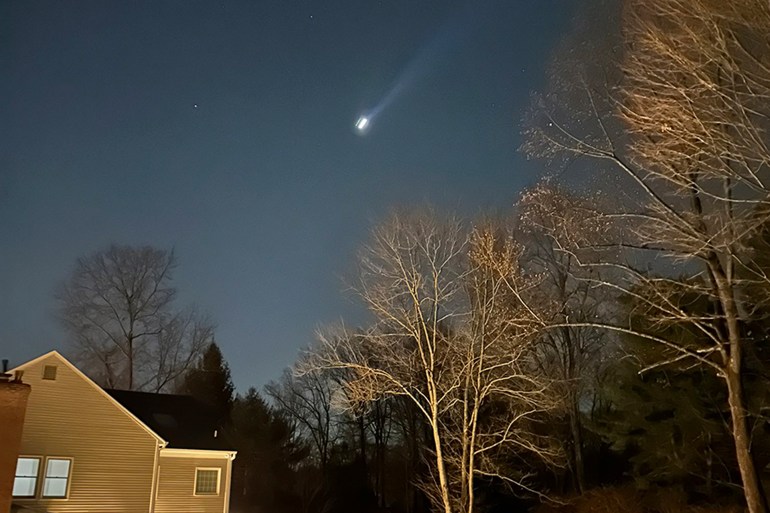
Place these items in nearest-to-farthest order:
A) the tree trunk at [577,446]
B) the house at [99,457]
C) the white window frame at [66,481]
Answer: the white window frame at [66,481] → the house at [99,457] → the tree trunk at [577,446]

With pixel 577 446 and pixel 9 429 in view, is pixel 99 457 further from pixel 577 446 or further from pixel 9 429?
pixel 577 446

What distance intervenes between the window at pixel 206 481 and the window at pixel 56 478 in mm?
4099

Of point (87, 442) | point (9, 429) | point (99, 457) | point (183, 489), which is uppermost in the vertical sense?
point (87, 442)

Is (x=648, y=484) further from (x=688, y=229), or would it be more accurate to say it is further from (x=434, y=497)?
(x=688, y=229)

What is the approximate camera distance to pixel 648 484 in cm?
2081

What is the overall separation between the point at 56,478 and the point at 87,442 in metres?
1.26

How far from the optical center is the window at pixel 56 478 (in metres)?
19.7

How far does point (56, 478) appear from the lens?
65.3 feet

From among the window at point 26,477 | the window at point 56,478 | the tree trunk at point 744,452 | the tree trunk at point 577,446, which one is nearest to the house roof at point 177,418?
the window at point 56,478

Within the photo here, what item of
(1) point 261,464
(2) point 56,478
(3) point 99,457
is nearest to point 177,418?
(3) point 99,457

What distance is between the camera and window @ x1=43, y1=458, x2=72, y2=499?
19.7 m

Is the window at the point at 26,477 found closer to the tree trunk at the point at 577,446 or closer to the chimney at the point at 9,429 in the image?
the chimney at the point at 9,429

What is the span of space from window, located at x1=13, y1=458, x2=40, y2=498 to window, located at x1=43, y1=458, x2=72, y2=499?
29 centimetres

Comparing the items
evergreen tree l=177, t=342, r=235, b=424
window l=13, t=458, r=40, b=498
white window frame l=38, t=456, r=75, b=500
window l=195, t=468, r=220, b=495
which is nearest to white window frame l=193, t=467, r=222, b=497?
window l=195, t=468, r=220, b=495
